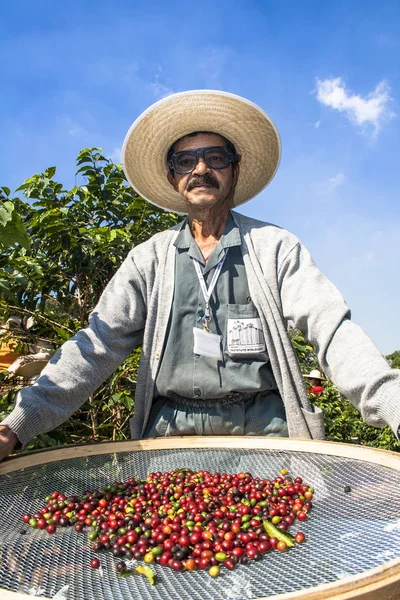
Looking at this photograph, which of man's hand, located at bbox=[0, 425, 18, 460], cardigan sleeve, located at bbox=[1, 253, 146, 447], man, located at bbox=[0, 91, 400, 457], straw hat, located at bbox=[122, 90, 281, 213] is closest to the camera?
man's hand, located at bbox=[0, 425, 18, 460]

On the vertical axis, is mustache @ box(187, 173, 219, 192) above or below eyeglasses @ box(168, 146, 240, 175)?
below

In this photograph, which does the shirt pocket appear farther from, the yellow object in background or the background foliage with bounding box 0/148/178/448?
the yellow object in background

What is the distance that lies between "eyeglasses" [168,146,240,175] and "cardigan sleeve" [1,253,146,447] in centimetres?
49

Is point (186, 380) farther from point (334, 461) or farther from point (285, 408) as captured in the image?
point (334, 461)

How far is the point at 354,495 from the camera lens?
4.95 feet

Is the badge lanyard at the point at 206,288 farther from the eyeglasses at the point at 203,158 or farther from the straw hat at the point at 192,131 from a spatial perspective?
the straw hat at the point at 192,131

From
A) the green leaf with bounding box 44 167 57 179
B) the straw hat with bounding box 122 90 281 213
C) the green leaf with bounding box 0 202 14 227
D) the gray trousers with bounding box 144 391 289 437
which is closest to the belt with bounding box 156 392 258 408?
the gray trousers with bounding box 144 391 289 437

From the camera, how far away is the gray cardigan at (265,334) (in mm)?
1719

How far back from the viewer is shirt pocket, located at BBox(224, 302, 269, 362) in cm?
205

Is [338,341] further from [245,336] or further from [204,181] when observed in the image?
[204,181]

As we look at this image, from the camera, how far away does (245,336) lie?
2.07m

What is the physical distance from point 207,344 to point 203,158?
88 cm

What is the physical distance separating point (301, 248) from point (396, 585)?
1.48 metres

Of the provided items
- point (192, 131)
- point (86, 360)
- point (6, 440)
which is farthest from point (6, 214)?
point (192, 131)
